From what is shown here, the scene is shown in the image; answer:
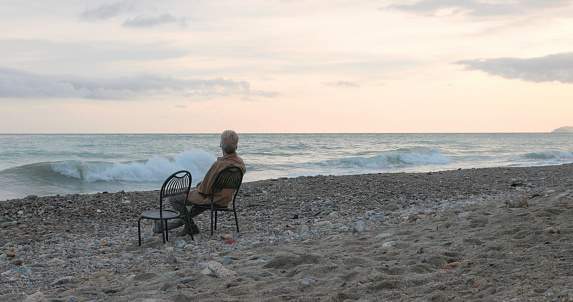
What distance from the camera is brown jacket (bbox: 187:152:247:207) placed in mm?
6496

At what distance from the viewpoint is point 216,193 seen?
662cm

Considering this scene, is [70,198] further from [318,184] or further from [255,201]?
[318,184]

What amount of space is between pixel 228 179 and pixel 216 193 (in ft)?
1.02

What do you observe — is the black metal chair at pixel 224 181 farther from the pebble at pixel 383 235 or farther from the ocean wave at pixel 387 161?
the ocean wave at pixel 387 161

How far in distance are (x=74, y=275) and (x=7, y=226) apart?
146 inches

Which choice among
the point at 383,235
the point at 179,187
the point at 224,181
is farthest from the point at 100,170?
the point at 383,235

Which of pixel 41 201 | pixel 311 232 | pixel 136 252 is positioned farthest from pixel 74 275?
pixel 41 201

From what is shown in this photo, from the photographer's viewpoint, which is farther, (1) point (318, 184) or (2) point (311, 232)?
(1) point (318, 184)

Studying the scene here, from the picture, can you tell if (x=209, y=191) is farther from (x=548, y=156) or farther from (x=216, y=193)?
(x=548, y=156)

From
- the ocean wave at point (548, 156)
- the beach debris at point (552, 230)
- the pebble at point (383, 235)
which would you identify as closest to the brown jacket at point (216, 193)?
the pebble at point (383, 235)

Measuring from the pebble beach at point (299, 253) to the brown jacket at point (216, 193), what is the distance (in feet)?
1.88

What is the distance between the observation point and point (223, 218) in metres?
8.26

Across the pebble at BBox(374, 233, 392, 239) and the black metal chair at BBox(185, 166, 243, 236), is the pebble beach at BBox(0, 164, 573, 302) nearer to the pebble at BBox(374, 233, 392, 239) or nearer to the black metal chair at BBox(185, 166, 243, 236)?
the pebble at BBox(374, 233, 392, 239)

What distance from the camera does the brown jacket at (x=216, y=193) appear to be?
6.50m
